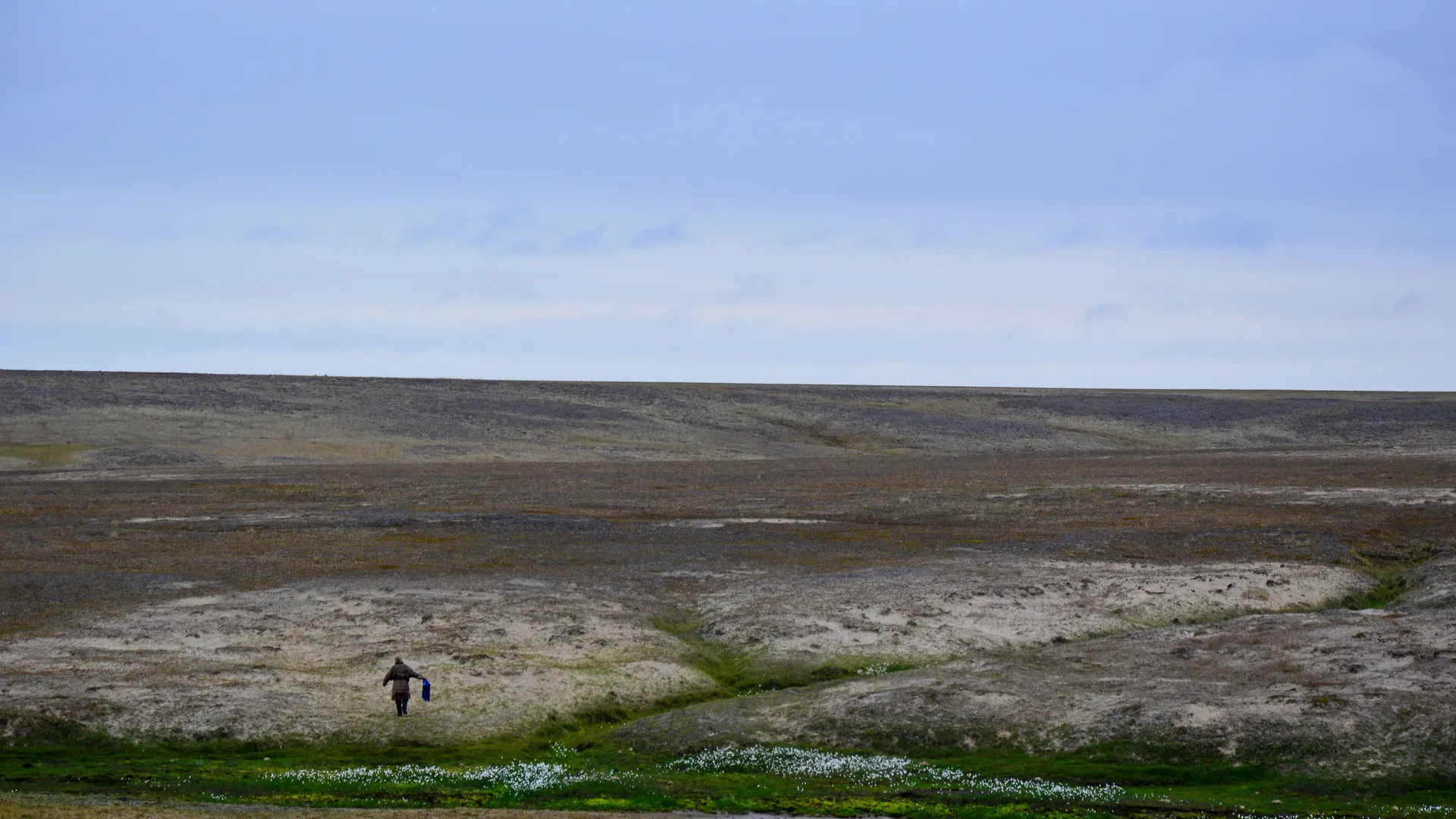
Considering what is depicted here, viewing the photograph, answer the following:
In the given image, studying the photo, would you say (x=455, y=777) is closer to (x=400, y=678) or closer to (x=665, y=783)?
(x=665, y=783)

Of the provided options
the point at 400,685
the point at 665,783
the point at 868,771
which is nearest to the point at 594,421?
the point at 400,685

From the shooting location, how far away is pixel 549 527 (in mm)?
60844

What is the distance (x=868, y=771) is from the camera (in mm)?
26453

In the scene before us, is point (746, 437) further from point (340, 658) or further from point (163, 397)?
point (340, 658)

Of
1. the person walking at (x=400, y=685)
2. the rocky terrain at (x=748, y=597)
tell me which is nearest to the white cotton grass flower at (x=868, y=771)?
the rocky terrain at (x=748, y=597)

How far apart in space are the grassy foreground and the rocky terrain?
40.1 inches

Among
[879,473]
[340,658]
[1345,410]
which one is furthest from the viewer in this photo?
A: [1345,410]

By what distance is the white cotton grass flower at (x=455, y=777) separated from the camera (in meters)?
25.4

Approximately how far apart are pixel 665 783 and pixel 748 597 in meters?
18.3

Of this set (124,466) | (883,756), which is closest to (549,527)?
(883,756)

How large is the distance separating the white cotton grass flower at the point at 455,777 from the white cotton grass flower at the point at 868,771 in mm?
2143

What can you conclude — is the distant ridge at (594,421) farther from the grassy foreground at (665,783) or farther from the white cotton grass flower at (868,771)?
the white cotton grass flower at (868,771)

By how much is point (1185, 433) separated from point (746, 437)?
43283mm

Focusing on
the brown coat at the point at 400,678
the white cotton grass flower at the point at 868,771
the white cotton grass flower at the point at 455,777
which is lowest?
the white cotton grass flower at the point at 455,777
